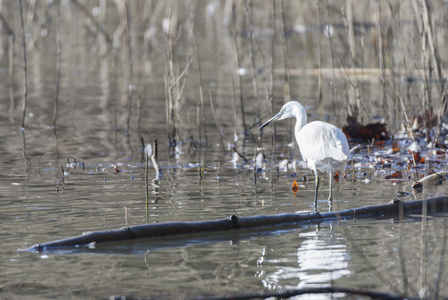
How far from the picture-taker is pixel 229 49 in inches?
914

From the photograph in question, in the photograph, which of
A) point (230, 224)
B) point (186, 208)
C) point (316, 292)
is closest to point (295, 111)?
point (186, 208)

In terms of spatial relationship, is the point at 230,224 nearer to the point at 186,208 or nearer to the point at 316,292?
the point at 186,208

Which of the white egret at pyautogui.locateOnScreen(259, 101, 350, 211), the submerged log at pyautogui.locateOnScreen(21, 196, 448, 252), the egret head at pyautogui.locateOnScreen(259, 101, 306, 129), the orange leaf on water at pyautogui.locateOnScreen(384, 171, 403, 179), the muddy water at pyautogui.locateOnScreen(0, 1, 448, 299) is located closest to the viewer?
the muddy water at pyautogui.locateOnScreen(0, 1, 448, 299)

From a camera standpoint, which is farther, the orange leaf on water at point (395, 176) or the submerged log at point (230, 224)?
the orange leaf on water at point (395, 176)

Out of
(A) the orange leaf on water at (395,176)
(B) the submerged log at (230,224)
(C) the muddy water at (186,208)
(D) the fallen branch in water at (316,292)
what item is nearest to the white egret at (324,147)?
(C) the muddy water at (186,208)

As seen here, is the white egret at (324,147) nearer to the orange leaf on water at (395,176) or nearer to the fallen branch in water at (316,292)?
the orange leaf on water at (395,176)

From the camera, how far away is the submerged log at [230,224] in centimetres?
496

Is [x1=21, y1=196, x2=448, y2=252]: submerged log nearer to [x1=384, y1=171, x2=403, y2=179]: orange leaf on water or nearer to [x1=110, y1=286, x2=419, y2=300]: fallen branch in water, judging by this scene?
[x1=110, y1=286, x2=419, y2=300]: fallen branch in water

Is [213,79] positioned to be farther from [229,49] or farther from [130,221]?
[130,221]

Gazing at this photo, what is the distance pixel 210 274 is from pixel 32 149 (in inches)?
237

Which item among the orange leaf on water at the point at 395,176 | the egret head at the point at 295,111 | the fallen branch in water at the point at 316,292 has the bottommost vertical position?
the fallen branch in water at the point at 316,292

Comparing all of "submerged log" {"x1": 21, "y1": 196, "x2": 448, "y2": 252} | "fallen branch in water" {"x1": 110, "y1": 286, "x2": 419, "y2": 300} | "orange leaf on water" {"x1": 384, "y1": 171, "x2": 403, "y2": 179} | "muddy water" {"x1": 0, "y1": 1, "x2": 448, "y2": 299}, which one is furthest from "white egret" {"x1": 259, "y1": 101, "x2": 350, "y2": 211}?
"fallen branch in water" {"x1": 110, "y1": 286, "x2": 419, "y2": 300}

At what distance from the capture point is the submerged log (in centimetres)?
496

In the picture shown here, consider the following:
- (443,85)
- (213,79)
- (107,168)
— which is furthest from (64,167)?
(213,79)
